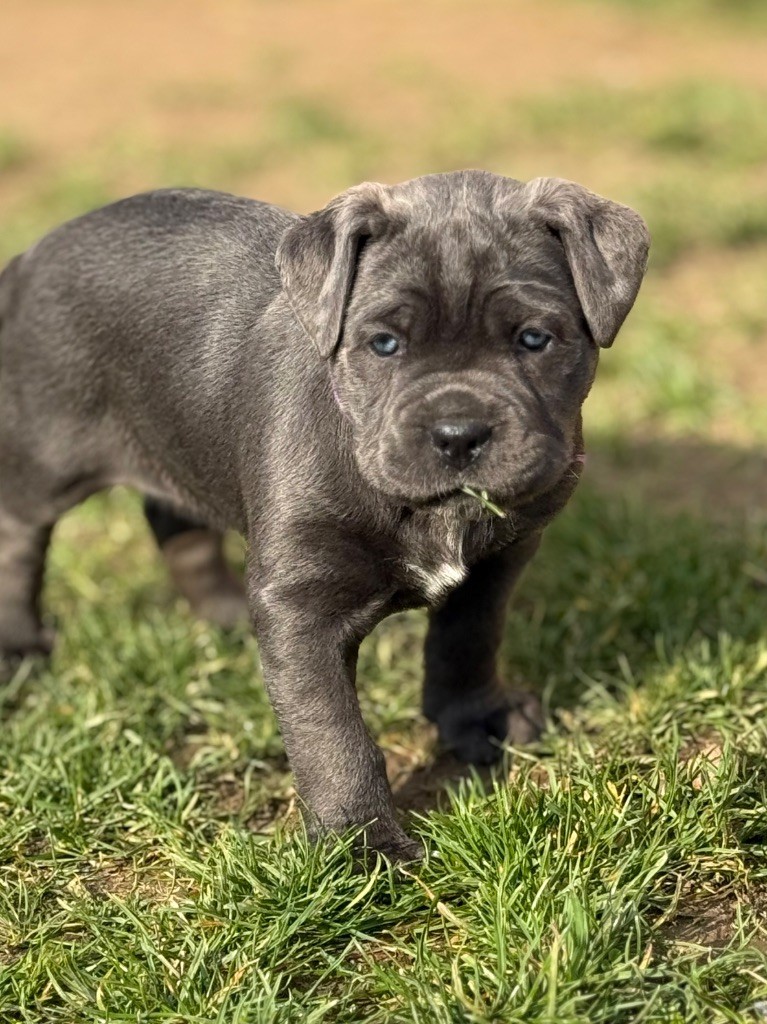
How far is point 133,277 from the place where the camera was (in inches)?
177

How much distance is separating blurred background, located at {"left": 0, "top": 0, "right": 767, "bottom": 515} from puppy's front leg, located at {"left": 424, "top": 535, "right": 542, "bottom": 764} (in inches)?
79.1

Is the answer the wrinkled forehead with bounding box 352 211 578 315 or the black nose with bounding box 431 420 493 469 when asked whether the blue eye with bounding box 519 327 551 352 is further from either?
the black nose with bounding box 431 420 493 469

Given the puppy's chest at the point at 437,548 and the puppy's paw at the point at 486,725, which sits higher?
the puppy's chest at the point at 437,548

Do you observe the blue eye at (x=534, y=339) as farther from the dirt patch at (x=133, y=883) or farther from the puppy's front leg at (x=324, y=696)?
the dirt patch at (x=133, y=883)

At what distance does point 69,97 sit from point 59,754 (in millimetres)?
9654

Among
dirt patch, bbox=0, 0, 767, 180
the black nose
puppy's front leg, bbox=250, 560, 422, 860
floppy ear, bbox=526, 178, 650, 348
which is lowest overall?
dirt patch, bbox=0, 0, 767, 180

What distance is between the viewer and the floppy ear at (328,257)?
3.66 metres

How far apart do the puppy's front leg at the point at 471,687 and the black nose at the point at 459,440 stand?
1003 mm

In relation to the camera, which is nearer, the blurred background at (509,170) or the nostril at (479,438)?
the nostril at (479,438)

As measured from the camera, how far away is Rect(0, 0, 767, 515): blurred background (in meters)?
7.08

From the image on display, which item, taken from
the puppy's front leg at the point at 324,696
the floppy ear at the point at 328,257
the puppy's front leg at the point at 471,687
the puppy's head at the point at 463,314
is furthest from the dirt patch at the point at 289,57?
the puppy's front leg at the point at 324,696

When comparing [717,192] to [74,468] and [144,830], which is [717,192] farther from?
[144,830]

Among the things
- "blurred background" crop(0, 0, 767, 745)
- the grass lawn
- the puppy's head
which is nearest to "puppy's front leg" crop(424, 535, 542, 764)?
the grass lawn

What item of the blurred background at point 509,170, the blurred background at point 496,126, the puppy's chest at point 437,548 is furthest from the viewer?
the blurred background at point 496,126
